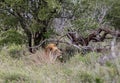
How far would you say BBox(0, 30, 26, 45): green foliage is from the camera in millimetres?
9195

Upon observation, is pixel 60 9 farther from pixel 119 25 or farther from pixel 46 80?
pixel 119 25

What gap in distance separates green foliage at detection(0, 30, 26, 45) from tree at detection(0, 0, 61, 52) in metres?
0.28

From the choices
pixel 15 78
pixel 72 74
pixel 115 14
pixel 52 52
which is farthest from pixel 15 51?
pixel 115 14

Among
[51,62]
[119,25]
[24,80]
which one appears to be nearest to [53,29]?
[51,62]

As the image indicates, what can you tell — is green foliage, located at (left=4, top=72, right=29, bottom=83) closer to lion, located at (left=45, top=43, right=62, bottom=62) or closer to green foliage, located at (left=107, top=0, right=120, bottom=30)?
lion, located at (left=45, top=43, right=62, bottom=62)

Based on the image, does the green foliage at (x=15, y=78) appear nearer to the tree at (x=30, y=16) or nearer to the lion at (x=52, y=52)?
the lion at (x=52, y=52)

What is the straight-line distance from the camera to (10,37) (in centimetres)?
920

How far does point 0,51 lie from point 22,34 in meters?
0.86

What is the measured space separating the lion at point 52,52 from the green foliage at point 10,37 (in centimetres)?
112

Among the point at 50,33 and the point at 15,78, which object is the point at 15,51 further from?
the point at 15,78

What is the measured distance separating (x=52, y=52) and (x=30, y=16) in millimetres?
1609

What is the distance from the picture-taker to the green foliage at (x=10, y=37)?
9.20 m

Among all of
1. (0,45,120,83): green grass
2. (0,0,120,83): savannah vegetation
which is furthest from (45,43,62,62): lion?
(0,45,120,83): green grass

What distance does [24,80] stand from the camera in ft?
18.7
